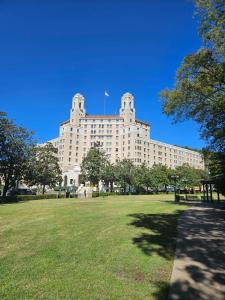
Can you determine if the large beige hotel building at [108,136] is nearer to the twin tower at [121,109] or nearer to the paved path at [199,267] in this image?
the twin tower at [121,109]

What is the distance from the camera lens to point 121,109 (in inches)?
5384

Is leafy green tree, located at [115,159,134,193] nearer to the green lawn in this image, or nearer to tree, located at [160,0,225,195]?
tree, located at [160,0,225,195]

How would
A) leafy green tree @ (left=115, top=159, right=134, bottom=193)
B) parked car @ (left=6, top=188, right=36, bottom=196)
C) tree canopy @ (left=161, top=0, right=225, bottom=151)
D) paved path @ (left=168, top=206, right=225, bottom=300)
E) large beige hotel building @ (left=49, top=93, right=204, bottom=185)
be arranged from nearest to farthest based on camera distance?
1. paved path @ (left=168, top=206, right=225, bottom=300)
2. tree canopy @ (left=161, top=0, right=225, bottom=151)
3. parked car @ (left=6, top=188, right=36, bottom=196)
4. leafy green tree @ (left=115, top=159, right=134, bottom=193)
5. large beige hotel building @ (left=49, top=93, right=204, bottom=185)

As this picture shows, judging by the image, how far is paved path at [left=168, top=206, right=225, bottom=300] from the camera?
537 centimetres

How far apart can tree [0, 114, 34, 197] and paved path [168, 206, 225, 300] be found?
128 ft

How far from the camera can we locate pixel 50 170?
196 feet

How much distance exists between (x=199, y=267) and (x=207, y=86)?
1445cm

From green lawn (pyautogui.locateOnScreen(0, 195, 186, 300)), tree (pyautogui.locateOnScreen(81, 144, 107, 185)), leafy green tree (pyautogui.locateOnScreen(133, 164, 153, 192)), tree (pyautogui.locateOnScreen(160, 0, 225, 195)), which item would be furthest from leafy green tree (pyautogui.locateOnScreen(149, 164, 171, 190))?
green lawn (pyautogui.locateOnScreen(0, 195, 186, 300))

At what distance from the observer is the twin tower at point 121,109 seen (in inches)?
5187

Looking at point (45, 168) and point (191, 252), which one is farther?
point (45, 168)

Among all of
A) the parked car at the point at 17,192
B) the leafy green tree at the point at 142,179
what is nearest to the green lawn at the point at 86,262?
the parked car at the point at 17,192

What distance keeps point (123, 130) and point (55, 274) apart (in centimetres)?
12602

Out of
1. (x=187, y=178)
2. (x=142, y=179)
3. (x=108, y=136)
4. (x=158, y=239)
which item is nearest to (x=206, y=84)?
(x=158, y=239)

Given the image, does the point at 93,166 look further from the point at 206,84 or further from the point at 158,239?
the point at 158,239
